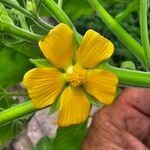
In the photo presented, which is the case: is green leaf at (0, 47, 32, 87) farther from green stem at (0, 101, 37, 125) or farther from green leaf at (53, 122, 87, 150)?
green stem at (0, 101, 37, 125)

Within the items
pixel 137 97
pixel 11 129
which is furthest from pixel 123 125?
pixel 11 129

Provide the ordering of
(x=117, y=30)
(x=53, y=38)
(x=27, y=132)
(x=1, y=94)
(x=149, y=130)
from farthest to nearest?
(x=27, y=132) < (x=149, y=130) < (x=1, y=94) < (x=117, y=30) < (x=53, y=38)

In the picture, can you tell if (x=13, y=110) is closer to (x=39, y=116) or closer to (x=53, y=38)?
(x=53, y=38)

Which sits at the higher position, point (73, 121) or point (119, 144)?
point (73, 121)

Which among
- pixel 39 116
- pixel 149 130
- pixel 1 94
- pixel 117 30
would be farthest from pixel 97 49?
pixel 39 116

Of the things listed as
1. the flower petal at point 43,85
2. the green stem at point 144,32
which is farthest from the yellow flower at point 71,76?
the green stem at point 144,32

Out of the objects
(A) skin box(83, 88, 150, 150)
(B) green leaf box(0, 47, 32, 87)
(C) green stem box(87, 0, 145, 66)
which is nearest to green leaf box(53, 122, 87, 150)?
(A) skin box(83, 88, 150, 150)

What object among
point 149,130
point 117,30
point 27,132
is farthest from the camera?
point 27,132
